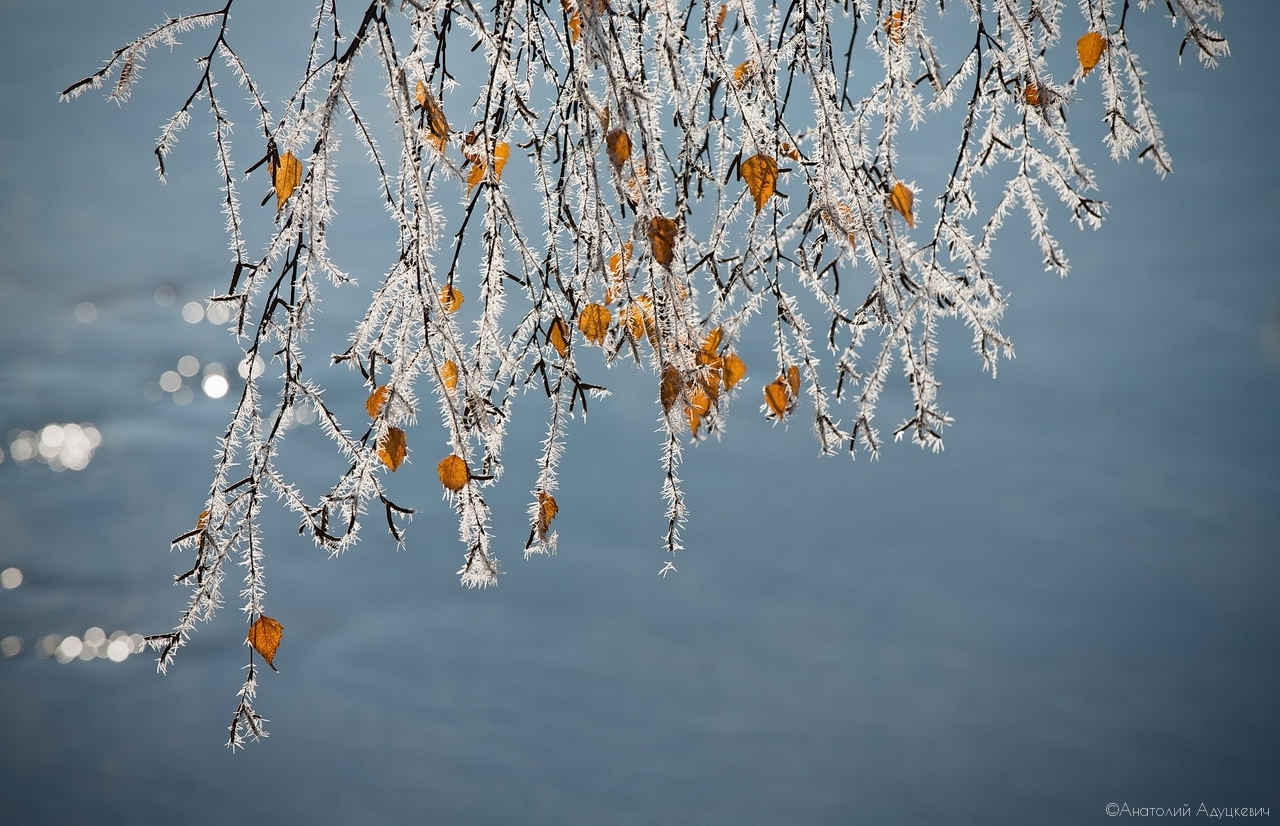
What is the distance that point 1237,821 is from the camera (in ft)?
16.5

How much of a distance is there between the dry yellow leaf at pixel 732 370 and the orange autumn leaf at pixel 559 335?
0.22 m

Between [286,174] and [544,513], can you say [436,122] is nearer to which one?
[286,174]

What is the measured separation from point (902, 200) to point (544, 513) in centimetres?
58

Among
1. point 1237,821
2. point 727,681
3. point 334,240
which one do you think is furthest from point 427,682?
point 1237,821

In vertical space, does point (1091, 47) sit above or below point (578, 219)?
above

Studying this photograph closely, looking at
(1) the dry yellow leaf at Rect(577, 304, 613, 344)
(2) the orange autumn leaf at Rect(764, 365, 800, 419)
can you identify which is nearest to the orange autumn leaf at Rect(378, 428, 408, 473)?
(1) the dry yellow leaf at Rect(577, 304, 613, 344)

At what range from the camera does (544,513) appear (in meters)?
0.94

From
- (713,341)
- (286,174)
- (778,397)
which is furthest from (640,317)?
(286,174)

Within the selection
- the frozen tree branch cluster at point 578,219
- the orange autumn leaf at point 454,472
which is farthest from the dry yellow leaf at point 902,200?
the orange autumn leaf at point 454,472

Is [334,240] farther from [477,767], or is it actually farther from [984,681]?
[984,681]

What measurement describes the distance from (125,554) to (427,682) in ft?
6.85

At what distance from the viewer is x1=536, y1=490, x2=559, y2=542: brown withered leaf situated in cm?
92

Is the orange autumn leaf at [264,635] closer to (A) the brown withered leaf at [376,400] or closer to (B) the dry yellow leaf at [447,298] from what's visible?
(A) the brown withered leaf at [376,400]

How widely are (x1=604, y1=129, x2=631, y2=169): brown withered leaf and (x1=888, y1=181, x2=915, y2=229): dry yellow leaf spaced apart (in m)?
0.42
